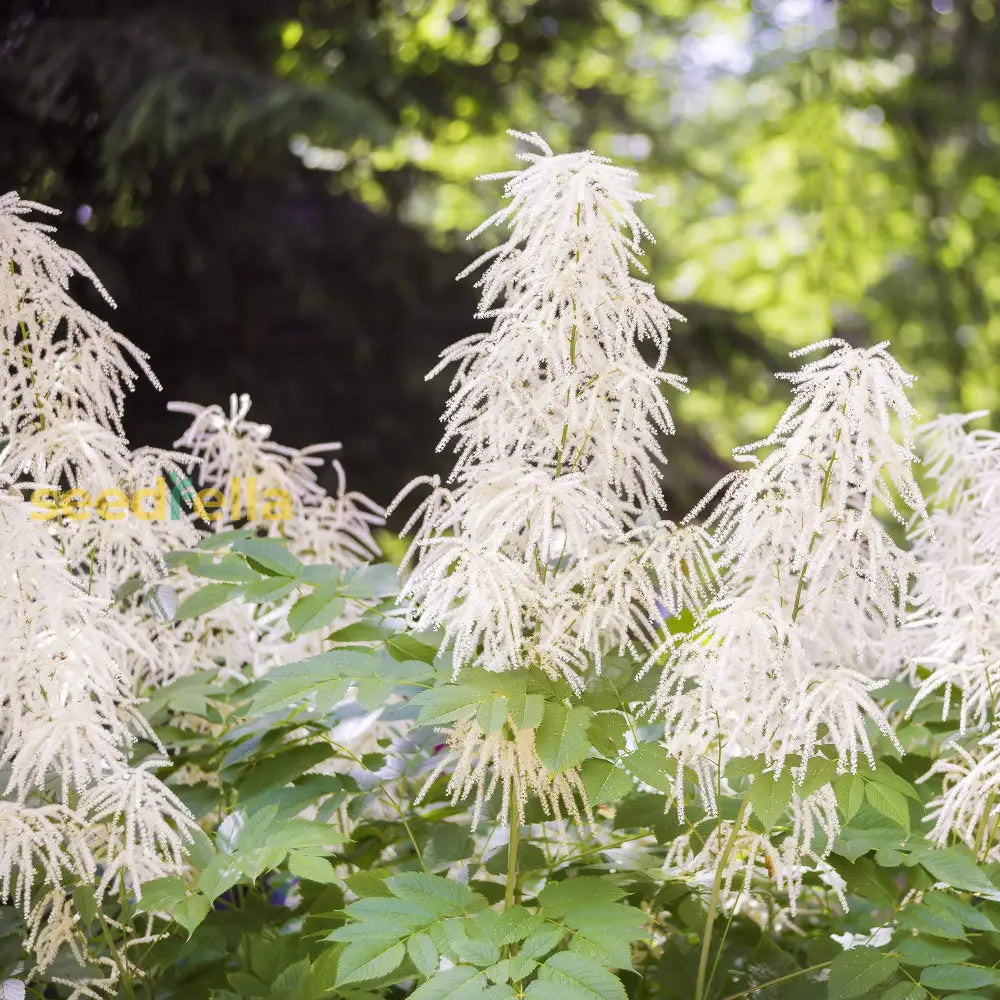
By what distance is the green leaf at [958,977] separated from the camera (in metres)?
1.36

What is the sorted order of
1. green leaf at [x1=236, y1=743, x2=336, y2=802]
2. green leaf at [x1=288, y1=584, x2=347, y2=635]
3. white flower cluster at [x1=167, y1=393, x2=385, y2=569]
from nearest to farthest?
green leaf at [x1=288, y1=584, x2=347, y2=635]
green leaf at [x1=236, y1=743, x2=336, y2=802]
white flower cluster at [x1=167, y1=393, x2=385, y2=569]

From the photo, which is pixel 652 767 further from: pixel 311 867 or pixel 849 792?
pixel 311 867

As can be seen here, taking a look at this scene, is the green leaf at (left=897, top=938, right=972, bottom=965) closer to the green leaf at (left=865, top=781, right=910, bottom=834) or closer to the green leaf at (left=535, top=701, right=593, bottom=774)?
the green leaf at (left=865, top=781, right=910, bottom=834)

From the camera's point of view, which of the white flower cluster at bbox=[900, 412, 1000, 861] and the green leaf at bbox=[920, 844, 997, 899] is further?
the white flower cluster at bbox=[900, 412, 1000, 861]

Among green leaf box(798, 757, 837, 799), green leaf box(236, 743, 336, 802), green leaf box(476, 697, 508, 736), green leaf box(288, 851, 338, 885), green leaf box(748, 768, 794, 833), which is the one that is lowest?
green leaf box(236, 743, 336, 802)

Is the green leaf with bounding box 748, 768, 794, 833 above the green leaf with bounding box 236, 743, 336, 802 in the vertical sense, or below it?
above

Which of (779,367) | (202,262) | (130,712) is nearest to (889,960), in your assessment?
(130,712)

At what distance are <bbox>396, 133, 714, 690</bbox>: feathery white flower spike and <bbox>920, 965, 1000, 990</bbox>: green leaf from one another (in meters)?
0.52

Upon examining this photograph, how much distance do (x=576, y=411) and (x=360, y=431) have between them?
5.65 meters

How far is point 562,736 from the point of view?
4.33 ft

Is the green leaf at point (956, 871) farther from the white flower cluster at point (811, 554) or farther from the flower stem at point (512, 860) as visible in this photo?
the flower stem at point (512, 860)

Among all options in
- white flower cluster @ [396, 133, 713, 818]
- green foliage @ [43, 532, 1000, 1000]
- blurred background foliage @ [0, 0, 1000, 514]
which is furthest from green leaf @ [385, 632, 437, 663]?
blurred background foliage @ [0, 0, 1000, 514]

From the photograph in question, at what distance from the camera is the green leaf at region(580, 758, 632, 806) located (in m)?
1.32

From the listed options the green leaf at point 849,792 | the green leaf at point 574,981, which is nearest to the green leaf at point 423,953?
the green leaf at point 574,981
